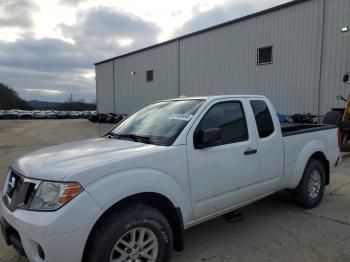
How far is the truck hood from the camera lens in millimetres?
2637

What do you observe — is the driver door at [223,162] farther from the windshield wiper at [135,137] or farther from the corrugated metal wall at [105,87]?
the corrugated metal wall at [105,87]

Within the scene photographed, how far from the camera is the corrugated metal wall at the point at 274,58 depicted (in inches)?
521

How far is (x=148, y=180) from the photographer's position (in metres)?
2.89

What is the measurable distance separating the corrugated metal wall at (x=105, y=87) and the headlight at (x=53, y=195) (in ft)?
91.4

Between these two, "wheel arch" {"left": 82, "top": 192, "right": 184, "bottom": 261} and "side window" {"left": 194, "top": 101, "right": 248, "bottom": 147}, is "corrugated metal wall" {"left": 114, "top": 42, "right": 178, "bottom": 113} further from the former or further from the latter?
"wheel arch" {"left": 82, "top": 192, "right": 184, "bottom": 261}

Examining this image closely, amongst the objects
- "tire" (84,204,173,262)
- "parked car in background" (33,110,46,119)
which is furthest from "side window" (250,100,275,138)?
"parked car in background" (33,110,46,119)

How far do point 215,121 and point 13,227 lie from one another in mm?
2361

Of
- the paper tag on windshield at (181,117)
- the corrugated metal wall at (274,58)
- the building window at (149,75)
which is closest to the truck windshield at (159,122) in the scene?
the paper tag on windshield at (181,117)

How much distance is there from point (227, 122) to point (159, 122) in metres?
0.85

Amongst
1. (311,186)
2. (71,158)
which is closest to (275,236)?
(311,186)

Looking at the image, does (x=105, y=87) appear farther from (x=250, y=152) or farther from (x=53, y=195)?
(x=53, y=195)

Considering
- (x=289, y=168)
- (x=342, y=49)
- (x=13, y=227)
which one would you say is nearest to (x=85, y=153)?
(x=13, y=227)

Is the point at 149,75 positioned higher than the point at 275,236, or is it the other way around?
the point at 149,75

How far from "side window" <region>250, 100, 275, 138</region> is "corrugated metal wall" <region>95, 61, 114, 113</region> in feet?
86.8
